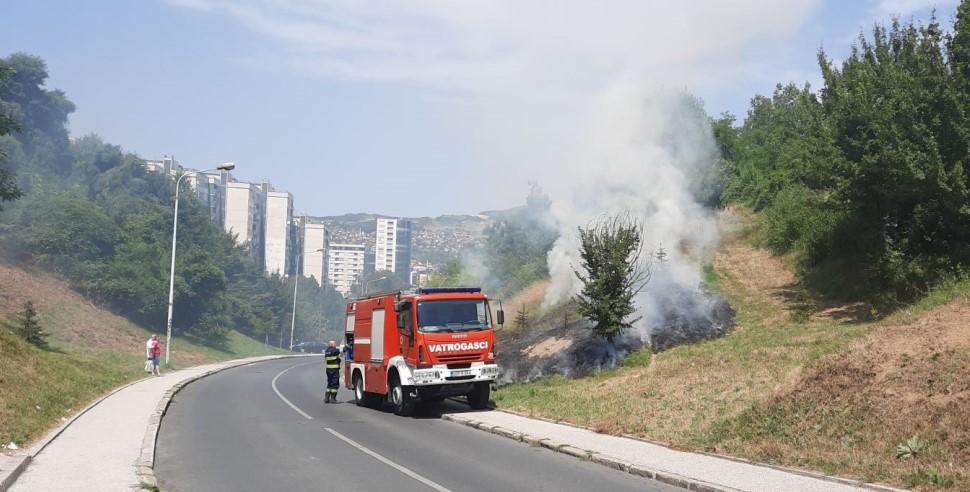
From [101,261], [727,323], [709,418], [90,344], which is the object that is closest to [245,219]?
[101,261]

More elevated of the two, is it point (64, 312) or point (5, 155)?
point (5, 155)

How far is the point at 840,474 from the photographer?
36.3 feet

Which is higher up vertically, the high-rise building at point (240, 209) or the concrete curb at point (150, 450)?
the high-rise building at point (240, 209)

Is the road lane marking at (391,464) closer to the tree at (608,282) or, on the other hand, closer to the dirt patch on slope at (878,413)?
the dirt patch on slope at (878,413)

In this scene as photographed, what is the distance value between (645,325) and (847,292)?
30.1 ft

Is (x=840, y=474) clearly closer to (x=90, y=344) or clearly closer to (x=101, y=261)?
(x=90, y=344)

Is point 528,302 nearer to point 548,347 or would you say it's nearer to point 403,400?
point 548,347

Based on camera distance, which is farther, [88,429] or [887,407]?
[88,429]

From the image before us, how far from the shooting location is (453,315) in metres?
20.3

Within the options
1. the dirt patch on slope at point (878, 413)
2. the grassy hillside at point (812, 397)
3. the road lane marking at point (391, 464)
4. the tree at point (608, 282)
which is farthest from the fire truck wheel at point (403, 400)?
the dirt patch on slope at point (878, 413)

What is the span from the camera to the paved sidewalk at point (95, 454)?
10.3m

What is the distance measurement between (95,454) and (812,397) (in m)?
11.9

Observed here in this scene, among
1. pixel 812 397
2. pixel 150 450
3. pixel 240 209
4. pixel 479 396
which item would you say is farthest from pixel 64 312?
pixel 240 209

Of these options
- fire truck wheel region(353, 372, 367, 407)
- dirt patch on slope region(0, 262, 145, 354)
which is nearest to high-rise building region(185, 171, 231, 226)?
dirt patch on slope region(0, 262, 145, 354)
